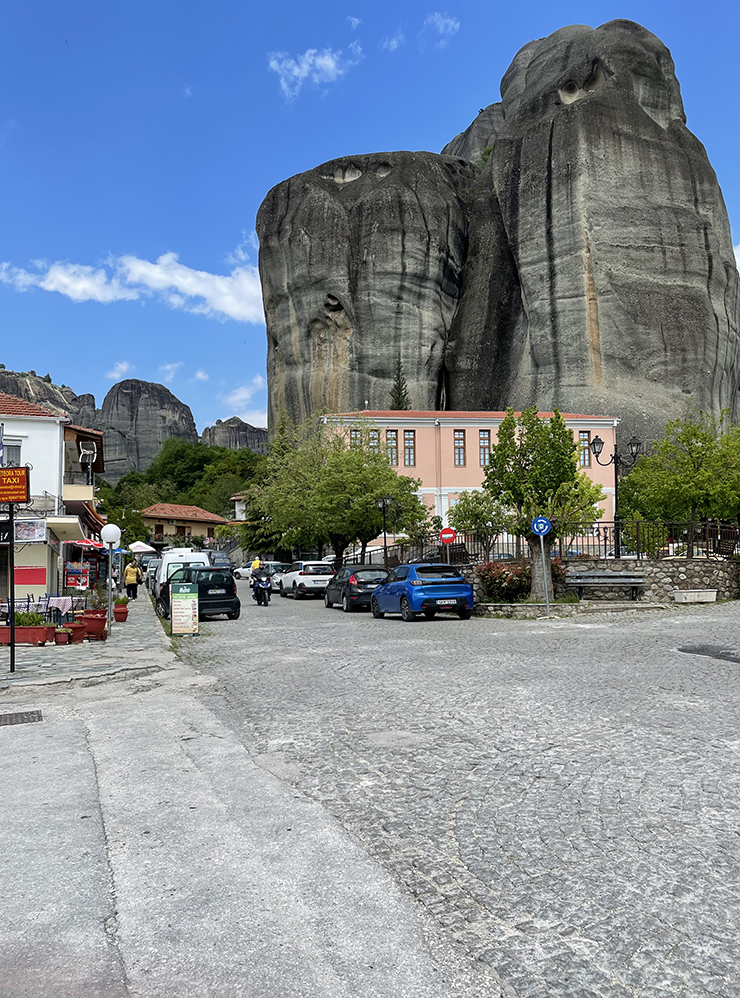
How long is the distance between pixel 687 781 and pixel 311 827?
253cm

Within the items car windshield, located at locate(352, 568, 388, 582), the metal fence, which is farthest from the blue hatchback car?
car windshield, located at locate(352, 568, 388, 582)

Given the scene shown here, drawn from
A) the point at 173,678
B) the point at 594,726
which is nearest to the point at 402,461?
the point at 173,678

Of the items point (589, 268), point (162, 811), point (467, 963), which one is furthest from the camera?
point (589, 268)

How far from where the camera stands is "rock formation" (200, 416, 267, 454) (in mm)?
159000

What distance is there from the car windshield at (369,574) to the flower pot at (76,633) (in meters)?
11.2

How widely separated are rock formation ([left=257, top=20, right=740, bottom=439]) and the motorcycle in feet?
144

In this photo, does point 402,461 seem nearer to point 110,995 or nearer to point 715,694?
point 715,694

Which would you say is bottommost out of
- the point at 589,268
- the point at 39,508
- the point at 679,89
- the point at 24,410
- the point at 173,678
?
the point at 173,678

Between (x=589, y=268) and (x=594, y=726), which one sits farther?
(x=589, y=268)

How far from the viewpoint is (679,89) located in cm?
7831

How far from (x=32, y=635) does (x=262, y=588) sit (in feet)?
48.6

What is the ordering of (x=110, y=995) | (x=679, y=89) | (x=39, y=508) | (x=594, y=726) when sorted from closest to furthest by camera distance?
(x=110, y=995) < (x=594, y=726) < (x=39, y=508) < (x=679, y=89)

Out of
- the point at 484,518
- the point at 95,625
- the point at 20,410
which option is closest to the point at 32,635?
the point at 95,625

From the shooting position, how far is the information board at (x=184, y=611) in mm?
18422
